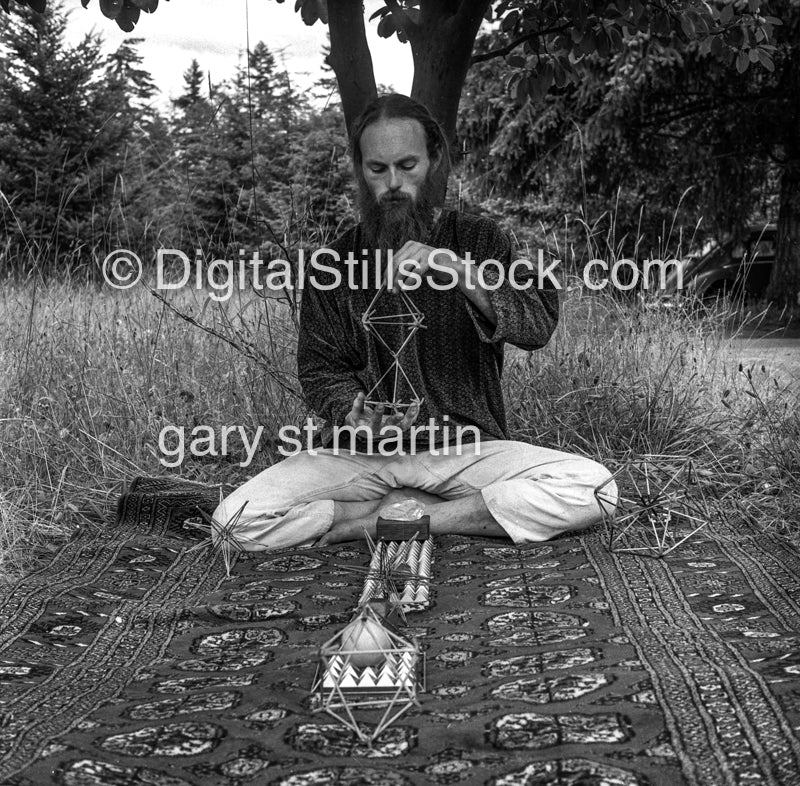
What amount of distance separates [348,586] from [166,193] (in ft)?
26.2

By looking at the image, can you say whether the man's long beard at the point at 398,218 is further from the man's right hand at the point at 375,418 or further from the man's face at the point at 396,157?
the man's right hand at the point at 375,418

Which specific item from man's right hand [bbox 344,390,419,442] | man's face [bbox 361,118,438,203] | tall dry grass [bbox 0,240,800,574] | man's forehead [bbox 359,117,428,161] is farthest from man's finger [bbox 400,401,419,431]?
tall dry grass [bbox 0,240,800,574]

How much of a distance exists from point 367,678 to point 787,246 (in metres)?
10.2

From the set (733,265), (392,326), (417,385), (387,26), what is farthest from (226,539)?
(733,265)

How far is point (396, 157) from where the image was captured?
3.26 m

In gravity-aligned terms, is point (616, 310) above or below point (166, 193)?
below

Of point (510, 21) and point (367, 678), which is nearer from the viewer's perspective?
point (367, 678)

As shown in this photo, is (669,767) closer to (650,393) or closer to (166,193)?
(650,393)

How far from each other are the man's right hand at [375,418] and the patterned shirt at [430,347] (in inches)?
4.7

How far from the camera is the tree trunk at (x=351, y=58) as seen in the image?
3803 mm

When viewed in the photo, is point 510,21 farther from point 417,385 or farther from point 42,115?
point 42,115

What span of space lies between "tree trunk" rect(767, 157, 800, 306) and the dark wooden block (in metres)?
8.72

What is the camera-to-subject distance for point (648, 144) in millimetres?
10789

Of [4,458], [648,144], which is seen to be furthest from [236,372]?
[648,144]
